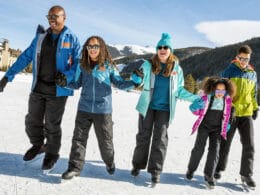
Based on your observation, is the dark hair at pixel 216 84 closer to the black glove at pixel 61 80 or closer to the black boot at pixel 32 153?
the black glove at pixel 61 80

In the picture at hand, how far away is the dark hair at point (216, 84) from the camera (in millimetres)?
4352

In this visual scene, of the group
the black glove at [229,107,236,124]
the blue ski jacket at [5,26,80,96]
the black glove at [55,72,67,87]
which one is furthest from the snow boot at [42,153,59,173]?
the black glove at [229,107,236,124]

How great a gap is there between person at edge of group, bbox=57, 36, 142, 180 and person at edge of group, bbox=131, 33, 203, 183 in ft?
0.96

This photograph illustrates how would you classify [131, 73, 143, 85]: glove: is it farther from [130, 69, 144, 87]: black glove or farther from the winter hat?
the winter hat

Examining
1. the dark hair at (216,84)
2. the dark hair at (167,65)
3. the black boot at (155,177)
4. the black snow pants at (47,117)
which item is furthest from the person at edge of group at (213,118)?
the black snow pants at (47,117)

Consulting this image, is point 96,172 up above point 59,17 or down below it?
below

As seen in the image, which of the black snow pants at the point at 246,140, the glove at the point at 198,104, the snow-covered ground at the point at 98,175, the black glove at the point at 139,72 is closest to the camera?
the snow-covered ground at the point at 98,175

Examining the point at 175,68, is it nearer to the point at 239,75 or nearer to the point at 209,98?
the point at 209,98

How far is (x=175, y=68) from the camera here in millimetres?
4168

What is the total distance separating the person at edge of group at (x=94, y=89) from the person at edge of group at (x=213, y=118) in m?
1.02

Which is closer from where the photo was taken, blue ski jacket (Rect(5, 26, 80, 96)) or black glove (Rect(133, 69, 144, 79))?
black glove (Rect(133, 69, 144, 79))

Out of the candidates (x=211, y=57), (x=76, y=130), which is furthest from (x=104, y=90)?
(x=211, y=57)

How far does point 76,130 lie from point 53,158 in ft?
1.86

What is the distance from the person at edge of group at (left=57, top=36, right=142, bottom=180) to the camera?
4.01 meters
